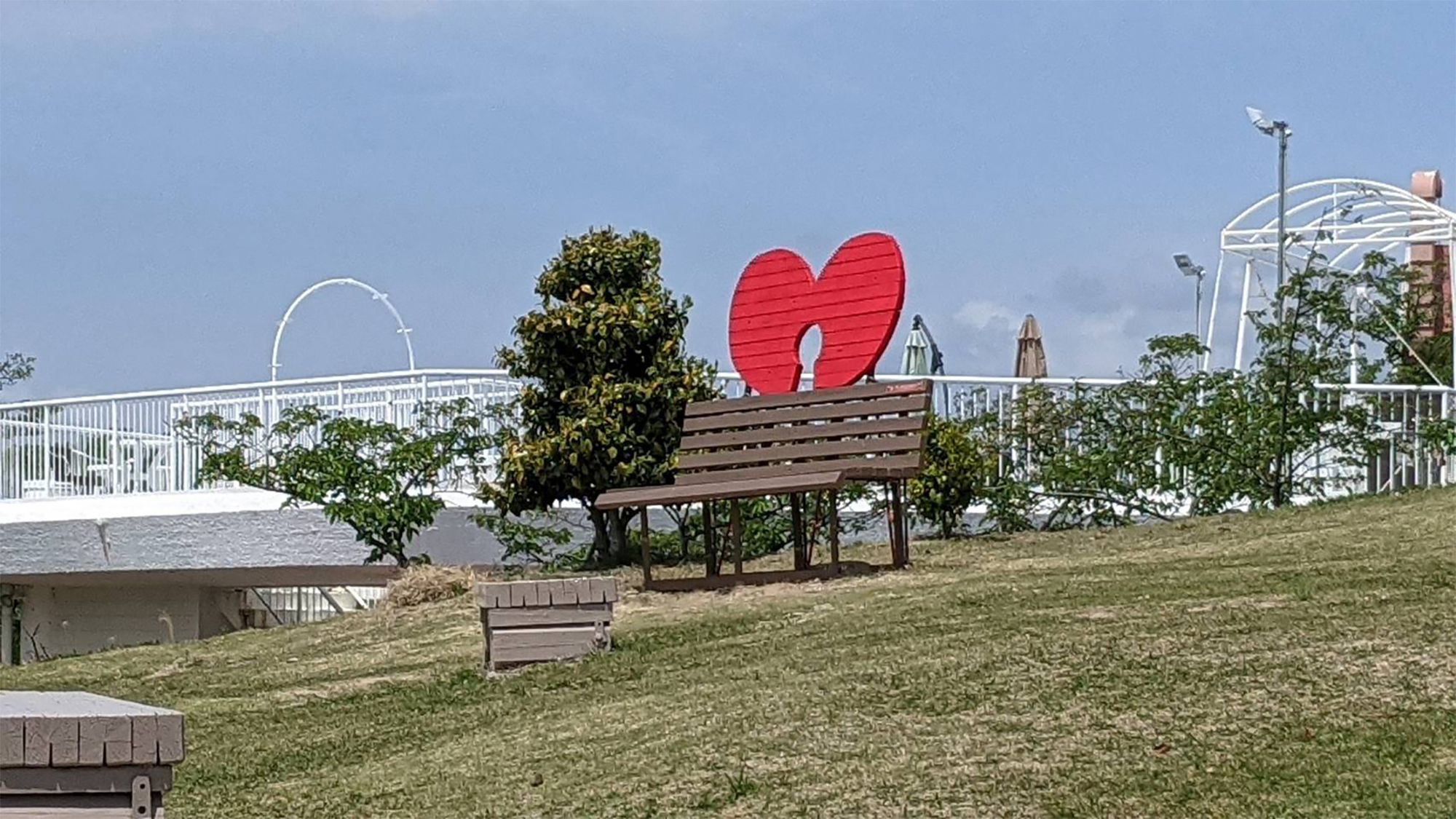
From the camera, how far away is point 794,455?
1316cm

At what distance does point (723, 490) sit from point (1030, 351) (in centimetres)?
948

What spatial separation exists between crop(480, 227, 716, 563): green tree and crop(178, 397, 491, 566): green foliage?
1.02 m

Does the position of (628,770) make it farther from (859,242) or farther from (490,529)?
(490,529)

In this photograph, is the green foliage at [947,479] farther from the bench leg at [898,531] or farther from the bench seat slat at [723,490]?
the bench seat slat at [723,490]

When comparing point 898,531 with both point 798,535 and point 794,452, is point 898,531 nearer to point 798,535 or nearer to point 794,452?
point 798,535

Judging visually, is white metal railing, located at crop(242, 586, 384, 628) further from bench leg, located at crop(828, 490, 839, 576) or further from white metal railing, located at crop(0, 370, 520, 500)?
bench leg, located at crop(828, 490, 839, 576)

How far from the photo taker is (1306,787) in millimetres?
6246

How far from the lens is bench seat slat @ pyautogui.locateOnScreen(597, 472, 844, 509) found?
12.2 m

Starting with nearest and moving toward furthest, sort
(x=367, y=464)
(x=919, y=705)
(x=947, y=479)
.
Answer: (x=919, y=705)
(x=947, y=479)
(x=367, y=464)

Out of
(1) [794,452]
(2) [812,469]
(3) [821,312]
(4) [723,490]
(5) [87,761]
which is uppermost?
(3) [821,312]

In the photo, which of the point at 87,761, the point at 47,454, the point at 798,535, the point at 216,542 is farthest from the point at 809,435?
the point at 47,454

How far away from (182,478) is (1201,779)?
14.5 meters

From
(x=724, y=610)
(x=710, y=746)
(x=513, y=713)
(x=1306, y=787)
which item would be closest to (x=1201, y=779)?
(x=1306, y=787)

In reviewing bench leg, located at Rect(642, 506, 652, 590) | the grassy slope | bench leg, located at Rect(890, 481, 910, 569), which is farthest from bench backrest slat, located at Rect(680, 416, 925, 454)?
the grassy slope
